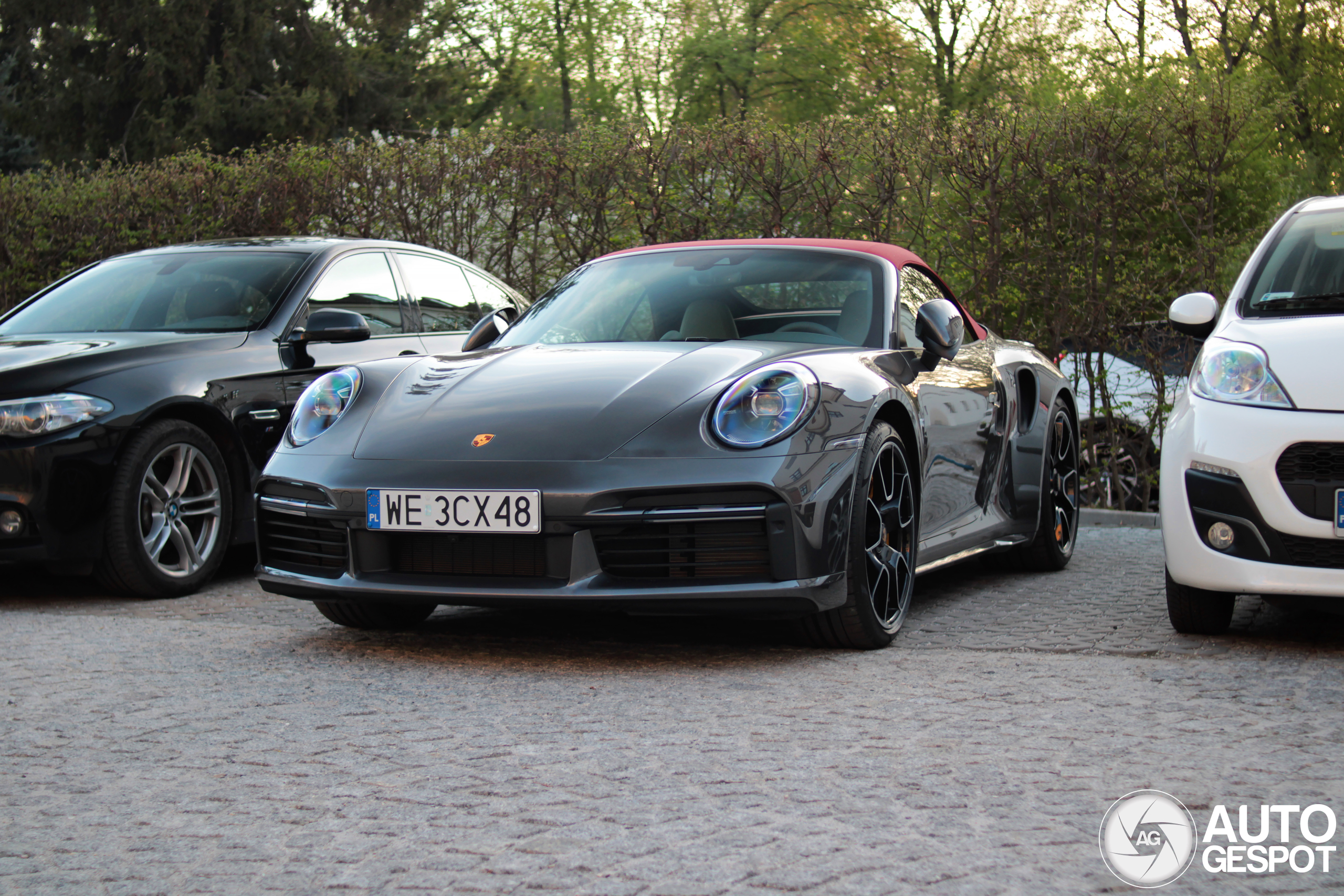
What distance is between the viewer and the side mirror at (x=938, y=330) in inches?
203

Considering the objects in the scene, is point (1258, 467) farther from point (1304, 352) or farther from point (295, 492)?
point (295, 492)

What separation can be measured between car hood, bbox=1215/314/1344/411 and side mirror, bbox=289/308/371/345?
367cm

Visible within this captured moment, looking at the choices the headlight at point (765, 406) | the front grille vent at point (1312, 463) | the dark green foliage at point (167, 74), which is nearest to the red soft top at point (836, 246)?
the headlight at point (765, 406)

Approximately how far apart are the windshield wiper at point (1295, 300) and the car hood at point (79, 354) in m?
4.27

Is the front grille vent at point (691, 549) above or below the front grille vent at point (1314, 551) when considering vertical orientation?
above

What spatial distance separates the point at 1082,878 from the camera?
2.46m

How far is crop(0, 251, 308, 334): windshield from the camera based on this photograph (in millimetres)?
6680

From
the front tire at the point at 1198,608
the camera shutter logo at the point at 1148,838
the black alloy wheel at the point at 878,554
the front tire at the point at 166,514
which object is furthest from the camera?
the front tire at the point at 166,514

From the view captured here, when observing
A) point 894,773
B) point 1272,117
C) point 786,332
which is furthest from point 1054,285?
point 894,773

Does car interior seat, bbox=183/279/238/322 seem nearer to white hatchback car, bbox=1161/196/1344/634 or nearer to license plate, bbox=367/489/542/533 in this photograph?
license plate, bbox=367/489/542/533

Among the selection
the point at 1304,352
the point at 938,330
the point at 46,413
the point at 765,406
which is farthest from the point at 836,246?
the point at 46,413

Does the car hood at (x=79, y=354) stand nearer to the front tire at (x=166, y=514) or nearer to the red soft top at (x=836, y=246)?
the front tire at (x=166, y=514)

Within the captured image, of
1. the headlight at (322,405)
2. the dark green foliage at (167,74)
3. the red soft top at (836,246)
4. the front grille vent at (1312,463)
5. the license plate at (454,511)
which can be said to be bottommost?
the license plate at (454,511)

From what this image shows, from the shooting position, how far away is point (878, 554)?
15.1 ft
